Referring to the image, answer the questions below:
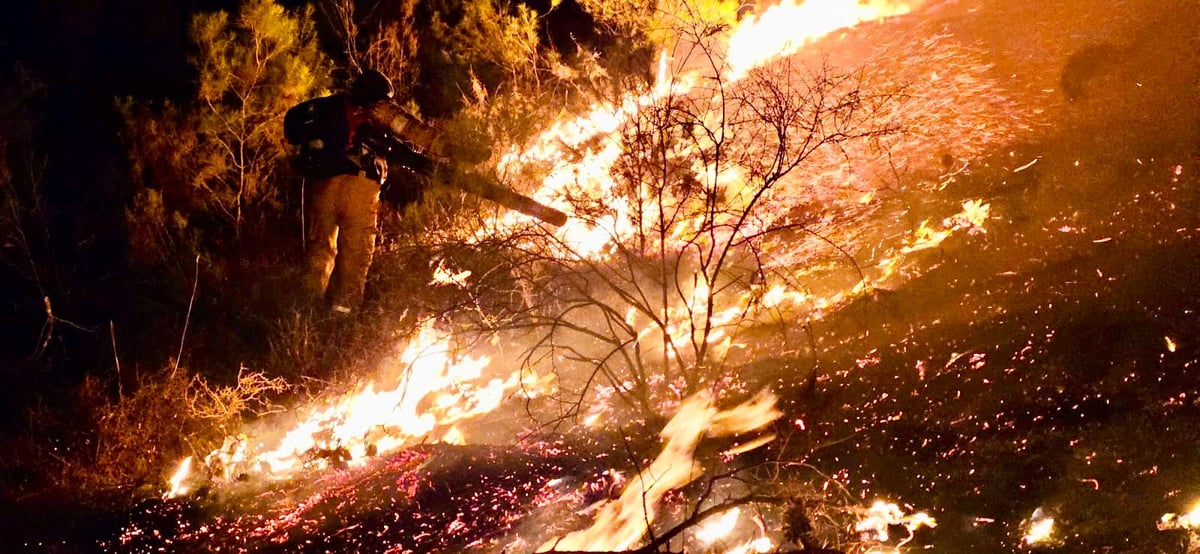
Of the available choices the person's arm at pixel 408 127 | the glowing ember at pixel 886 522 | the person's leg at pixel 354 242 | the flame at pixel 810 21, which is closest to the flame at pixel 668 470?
the glowing ember at pixel 886 522

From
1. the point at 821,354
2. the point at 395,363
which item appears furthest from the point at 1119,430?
the point at 395,363

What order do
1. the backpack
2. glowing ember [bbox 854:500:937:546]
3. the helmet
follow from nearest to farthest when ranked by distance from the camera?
1. glowing ember [bbox 854:500:937:546]
2. the backpack
3. the helmet

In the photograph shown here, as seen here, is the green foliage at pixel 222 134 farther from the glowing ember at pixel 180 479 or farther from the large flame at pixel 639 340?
the glowing ember at pixel 180 479

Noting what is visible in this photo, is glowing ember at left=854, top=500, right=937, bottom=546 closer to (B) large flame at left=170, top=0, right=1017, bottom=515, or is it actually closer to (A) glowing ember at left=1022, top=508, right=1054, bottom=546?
(A) glowing ember at left=1022, top=508, right=1054, bottom=546

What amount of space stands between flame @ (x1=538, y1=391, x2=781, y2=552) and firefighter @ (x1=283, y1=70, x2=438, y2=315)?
3890 mm

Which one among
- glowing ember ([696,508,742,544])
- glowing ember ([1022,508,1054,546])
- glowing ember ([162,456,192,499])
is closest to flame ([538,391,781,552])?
glowing ember ([696,508,742,544])

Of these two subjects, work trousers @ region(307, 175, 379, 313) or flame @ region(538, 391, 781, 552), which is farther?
work trousers @ region(307, 175, 379, 313)

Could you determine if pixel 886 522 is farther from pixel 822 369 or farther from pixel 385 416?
pixel 385 416

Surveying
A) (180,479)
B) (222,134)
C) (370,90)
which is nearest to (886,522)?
(180,479)

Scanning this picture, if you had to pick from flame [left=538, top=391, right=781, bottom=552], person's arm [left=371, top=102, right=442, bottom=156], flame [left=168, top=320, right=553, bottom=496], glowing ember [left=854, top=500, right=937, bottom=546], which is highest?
person's arm [left=371, top=102, right=442, bottom=156]

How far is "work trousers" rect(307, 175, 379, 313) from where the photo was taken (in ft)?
29.5

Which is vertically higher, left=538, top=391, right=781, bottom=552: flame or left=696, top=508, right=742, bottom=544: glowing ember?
left=538, top=391, right=781, bottom=552: flame

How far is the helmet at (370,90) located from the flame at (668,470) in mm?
4237

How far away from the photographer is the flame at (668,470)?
6.08 metres
